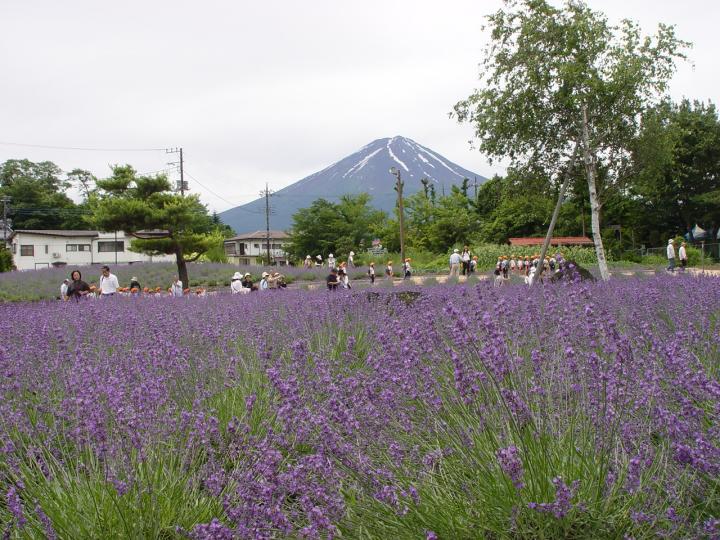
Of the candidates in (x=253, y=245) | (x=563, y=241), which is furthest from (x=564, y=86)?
(x=253, y=245)

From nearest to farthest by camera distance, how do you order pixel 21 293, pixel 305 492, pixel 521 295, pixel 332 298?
pixel 305 492 < pixel 521 295 < pixel 332 298 < pixel 21 293

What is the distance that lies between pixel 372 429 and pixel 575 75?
15332 millimetres

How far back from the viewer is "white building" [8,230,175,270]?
59.3m

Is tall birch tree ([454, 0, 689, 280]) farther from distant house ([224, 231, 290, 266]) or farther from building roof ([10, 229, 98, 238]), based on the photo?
distant house ([224, 231, 290, 266])

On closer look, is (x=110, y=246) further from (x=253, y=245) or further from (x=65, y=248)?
(x=253, y=245)

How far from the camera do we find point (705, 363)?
348 cm

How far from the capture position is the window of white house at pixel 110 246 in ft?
209

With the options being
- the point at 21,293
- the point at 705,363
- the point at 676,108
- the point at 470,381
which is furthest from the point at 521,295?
the point at 676,108

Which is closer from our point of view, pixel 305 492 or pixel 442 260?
pixel 305 492

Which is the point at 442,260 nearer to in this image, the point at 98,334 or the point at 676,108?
the point at 676,108

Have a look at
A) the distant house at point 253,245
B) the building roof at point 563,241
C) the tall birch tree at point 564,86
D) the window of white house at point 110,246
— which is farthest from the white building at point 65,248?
the tall birch tree at point 564,86

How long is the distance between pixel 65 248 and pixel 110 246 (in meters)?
4.30

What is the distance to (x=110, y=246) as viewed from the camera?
210 feet

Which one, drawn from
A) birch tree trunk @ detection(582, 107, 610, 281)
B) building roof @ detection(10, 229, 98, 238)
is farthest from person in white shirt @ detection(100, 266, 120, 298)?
building roof @ detection(10, 229, 98, 238)
